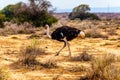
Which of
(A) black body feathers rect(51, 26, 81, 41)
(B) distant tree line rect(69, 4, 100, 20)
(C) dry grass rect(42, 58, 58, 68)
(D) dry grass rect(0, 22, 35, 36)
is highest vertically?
(A) black body feathers rect(51, 26, 81, 41)

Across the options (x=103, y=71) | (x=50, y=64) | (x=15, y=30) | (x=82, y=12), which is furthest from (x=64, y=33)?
(x=82, y=12)

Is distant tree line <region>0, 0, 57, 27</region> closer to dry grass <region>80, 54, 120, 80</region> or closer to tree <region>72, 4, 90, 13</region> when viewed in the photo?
dry grass <region>80, 54, 120, 80</region>

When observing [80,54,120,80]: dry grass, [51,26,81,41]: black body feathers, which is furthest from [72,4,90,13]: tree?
[80,54,120,80]: dry grass

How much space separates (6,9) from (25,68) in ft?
97.1

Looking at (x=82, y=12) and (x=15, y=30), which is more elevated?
(x=15, y=30)

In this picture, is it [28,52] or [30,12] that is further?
[30,12]

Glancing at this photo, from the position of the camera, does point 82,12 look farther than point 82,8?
Yes

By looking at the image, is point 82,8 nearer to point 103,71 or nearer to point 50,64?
point 50,64

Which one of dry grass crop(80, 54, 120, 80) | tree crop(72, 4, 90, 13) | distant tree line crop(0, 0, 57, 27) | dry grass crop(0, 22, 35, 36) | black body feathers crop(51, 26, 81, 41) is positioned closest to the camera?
dry grass crop(80, 54, 120, 80)

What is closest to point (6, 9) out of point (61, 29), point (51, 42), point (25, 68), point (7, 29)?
point (7, 29)

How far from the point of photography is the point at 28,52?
12.9m

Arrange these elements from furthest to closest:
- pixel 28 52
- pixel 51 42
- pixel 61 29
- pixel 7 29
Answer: pixel 7 29, pixel 51 42, pixel 61 29, pixel 28 52

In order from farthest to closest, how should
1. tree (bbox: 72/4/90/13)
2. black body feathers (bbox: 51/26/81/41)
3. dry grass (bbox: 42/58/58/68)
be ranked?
tree (bbox: 72/4/90/13) → black body feathers (bbox: 51/26/81/41) → dry grass (bbox: 42/58/58/68)

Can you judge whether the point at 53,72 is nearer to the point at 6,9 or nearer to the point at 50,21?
the point at 50,21
